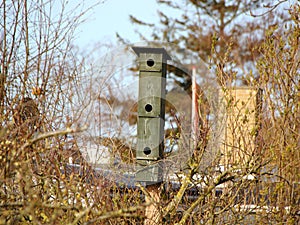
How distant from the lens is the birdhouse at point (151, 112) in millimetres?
5186

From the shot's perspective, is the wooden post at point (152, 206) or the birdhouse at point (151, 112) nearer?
the wooden post at point (152, 206)

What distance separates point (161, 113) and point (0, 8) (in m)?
1.82

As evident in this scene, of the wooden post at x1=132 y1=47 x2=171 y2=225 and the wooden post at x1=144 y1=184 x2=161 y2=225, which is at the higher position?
the wooden post at x1=132 y1=47 x2=171 y2=225

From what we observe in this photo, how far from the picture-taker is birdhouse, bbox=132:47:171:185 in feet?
17.0

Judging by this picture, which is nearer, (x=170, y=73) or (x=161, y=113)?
(x=161, y=113)

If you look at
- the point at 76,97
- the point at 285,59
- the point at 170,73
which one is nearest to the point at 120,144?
the point at 76,97

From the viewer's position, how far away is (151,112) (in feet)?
17.6

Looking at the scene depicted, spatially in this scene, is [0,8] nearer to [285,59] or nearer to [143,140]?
[143,140]

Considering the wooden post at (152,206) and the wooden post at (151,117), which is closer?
the wooden post at (152,206)

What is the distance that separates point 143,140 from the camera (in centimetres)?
530

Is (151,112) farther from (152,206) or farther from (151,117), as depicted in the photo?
(152,206)

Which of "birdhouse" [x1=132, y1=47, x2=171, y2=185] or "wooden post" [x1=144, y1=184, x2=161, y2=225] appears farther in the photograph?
"birdhouse" [x1=132, y1=47, x2=171, y2=185]

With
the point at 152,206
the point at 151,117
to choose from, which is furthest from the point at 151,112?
the point at 152,206

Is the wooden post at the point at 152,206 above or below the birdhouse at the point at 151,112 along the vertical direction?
below
